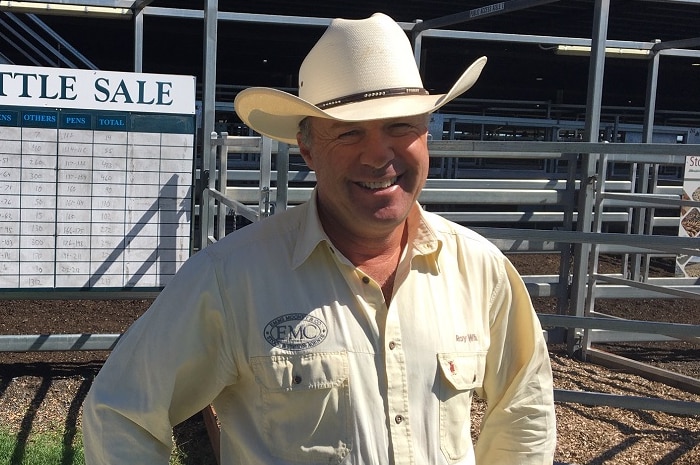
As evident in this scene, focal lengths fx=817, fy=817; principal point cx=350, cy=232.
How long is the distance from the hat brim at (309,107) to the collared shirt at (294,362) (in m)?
0.23

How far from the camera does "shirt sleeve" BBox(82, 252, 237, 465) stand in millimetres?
1560

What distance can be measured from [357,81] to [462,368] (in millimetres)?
646

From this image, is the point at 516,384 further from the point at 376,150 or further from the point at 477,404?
the point at 477,404

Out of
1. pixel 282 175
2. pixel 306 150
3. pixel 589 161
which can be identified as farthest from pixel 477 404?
pixel 306 150

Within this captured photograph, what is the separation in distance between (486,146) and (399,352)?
6.48ft

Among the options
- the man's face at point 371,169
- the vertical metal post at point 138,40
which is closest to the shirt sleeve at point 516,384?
the man's face at point 371,169

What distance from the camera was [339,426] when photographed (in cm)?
161

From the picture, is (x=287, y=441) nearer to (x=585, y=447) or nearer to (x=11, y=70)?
(x=585, y=447)

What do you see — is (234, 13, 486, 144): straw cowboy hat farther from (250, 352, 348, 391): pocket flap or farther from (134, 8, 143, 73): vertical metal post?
(134, 8, 143, 73): vertical metal post

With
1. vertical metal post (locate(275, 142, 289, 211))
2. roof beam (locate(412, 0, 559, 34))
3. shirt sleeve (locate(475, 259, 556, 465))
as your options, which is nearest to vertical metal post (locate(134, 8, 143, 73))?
roof beam (locate(412, 0, 559, 34))

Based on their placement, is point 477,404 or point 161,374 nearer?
point 161,374

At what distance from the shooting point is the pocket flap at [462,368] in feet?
5.60

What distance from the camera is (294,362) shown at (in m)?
1.61

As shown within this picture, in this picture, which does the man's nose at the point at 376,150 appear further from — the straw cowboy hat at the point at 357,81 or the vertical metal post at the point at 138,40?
the vertical metal post at the point at 138,40
